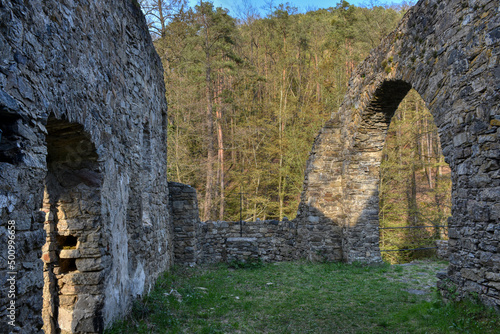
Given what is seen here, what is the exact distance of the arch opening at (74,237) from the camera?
3438 mm

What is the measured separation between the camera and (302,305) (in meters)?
5.43

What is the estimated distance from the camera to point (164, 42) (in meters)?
12.9

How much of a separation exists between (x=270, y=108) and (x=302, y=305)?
13.8m

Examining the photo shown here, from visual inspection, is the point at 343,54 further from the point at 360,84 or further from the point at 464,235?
the point at 464,235

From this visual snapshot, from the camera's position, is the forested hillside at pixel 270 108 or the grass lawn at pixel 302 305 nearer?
the grass lawn at pixel 302 305

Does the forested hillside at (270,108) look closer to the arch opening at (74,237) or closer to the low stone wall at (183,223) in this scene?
the low stone wall at (183,223)

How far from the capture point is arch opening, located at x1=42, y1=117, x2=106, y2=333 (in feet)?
11.3

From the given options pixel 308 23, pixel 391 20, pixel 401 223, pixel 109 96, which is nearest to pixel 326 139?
pixel 401 223

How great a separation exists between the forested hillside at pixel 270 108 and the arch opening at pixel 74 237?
9034 mm

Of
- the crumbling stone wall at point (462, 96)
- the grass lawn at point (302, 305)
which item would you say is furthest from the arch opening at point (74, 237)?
the crumbling stone wall at point (462, 96)

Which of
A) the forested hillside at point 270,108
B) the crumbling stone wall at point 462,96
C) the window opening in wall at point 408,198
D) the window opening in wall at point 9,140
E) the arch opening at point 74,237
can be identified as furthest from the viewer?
the forested hillside at point 270,108

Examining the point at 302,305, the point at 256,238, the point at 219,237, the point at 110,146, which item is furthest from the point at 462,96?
the point at 219,237

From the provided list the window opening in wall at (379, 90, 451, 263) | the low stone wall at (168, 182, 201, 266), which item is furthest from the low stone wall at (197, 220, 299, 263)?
the window opening in wall at (379, 90, 451, 263)

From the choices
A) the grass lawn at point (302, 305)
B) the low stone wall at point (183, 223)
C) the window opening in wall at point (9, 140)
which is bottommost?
the grass lawn at point (302, 305)
